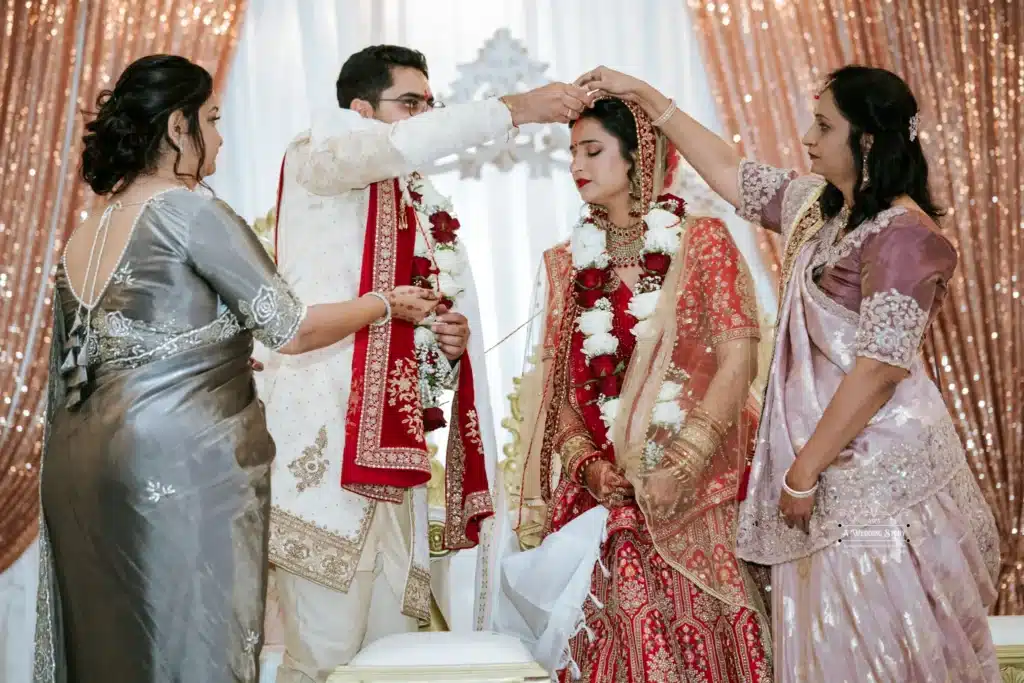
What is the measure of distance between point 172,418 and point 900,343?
5.22ft

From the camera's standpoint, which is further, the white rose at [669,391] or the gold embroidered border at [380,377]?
the white rose at [669,391]

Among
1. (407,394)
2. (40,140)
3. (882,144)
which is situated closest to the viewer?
(882,144)

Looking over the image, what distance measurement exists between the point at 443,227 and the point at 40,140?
2126 mm

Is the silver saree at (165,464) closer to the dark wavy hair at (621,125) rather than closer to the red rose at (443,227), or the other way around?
the red rose at (443,227)

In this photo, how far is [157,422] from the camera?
245 centimetres

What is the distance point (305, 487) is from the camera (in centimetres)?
299

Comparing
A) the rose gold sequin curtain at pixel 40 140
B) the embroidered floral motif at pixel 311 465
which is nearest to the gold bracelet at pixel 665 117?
the embroidered floral motif at pixel 311 465

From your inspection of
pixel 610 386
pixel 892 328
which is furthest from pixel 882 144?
pixel 610 386

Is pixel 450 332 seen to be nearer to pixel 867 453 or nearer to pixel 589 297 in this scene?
pixel 589 297

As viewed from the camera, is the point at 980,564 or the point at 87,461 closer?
the point at 87,461

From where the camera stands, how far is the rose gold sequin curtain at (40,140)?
4543 millimetres

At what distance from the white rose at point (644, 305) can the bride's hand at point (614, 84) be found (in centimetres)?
58

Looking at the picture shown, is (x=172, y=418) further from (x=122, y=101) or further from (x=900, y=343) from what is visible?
(x=900, y=343)

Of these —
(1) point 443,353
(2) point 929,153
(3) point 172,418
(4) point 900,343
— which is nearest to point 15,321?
(1) point 443,353
